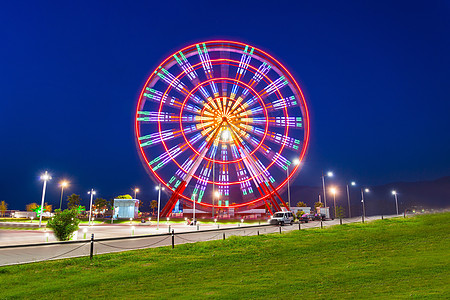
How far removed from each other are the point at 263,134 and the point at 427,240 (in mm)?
26766

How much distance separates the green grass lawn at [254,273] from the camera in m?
7.22

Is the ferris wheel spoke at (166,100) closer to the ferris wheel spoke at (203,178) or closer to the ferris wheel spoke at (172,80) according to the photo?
the ferris wheel spoke at (172,80)

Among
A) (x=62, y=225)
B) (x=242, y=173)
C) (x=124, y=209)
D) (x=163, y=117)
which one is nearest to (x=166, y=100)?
(x=163, y=117)

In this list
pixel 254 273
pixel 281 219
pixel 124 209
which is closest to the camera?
pixel 254 273

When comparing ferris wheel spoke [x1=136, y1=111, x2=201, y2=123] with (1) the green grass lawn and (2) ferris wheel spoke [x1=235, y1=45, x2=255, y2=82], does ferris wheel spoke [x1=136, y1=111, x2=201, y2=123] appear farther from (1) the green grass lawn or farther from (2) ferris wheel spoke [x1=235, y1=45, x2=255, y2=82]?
(1) the green grass lawn

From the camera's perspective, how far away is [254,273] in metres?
9.54

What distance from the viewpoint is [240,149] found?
40.0m

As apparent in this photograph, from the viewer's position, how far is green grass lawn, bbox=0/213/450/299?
23.7ft

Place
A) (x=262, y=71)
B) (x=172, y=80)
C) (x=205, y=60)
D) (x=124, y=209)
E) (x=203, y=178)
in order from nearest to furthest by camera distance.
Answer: (x=172, y=80) → (x=205, y=60) → (x=262, y=71) → (x=203, y=178) → (x=124, y=209)

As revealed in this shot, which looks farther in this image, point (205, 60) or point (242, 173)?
point (242, 173)

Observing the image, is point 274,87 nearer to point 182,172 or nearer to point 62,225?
point 182,172

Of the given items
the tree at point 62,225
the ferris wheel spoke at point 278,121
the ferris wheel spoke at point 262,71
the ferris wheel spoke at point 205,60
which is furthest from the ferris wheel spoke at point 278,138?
the tree at point 62,225

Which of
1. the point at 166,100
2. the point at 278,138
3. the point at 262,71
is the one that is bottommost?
the point at 278,138

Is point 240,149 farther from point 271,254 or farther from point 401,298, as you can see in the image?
point 401,298
